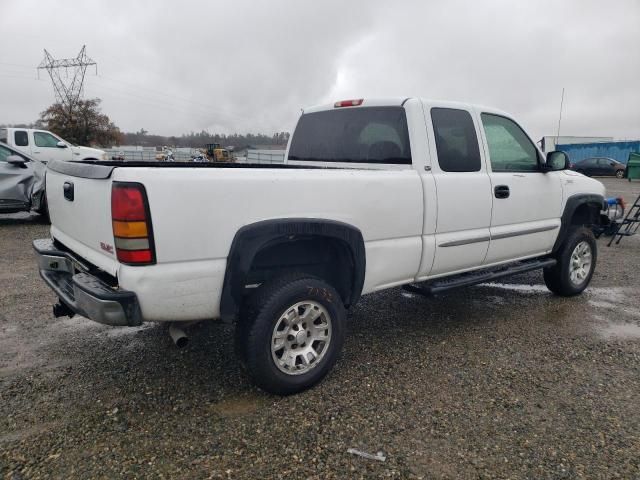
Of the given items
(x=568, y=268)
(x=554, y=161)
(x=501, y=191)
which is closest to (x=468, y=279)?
(x=501, y=191)

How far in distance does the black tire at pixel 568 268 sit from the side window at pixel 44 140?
53.5ft

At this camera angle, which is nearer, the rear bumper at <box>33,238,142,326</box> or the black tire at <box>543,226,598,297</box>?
the rear bumper at <box>33,238,142,326</box>

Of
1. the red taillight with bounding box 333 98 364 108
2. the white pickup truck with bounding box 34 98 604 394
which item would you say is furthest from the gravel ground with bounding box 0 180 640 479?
the red taillight with bounding box 333 98 364 108

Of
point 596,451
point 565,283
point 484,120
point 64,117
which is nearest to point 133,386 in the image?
point 596,451

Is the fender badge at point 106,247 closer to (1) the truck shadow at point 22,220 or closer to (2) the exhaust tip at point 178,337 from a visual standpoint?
(2) the exhaust tip at point 178,337

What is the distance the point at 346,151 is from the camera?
411 cm

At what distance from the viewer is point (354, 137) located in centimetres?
407

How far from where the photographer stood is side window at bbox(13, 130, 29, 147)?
611 inches

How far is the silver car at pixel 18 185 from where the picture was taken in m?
9.02

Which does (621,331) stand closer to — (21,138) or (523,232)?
(523,232)

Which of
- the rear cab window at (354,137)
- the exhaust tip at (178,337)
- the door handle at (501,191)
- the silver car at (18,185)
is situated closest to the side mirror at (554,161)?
the door handle at (501,191)

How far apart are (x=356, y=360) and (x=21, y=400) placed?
2.24 metres

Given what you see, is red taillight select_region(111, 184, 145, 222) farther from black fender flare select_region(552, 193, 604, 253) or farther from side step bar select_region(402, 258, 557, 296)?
black fender flare select_region(552, 193, 604, 253)

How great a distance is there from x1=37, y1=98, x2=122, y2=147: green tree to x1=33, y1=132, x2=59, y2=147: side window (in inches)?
1507
